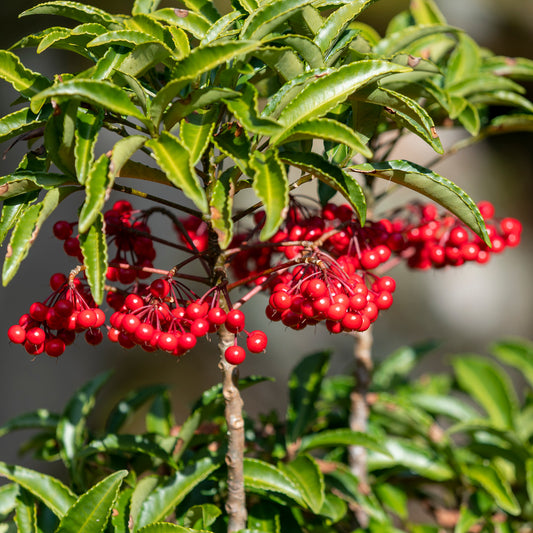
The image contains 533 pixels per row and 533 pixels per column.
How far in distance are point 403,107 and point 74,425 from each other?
41.7 inches

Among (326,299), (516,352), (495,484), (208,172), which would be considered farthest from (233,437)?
(516,352)

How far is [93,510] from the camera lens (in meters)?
0.97

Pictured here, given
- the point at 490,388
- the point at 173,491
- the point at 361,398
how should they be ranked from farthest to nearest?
1. the point at 490,388
2. the point at 361,398
3. the point at 173,491

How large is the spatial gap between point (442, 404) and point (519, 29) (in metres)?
2.17

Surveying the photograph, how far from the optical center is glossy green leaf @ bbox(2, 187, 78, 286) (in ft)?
2.45

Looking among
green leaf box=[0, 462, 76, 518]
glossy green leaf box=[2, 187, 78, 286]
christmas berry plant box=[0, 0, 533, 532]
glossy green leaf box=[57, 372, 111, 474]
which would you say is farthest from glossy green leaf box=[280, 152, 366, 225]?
glossy green leaf box=[57, 372, 111, 474]

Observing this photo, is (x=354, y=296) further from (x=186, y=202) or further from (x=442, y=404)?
(x=186, y=202)

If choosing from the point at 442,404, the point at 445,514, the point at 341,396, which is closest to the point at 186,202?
the point at 341,396

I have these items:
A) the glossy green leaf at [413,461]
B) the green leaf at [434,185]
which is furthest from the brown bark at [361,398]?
the green leaf at [434,185]

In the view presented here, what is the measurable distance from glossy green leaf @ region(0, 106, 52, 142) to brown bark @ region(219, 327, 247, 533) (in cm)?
42

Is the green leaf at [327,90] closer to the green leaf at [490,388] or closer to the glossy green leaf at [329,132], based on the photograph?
the glossy green leaf at [329,132]

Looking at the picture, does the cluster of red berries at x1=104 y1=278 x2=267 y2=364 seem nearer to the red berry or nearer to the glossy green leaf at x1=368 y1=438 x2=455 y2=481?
the red berry

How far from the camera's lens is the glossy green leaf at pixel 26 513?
1.09 meters

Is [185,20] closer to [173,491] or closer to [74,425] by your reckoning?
[173,491]
